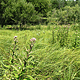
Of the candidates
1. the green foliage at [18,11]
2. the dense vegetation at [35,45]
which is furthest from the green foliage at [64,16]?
the green foliage at [18,11]

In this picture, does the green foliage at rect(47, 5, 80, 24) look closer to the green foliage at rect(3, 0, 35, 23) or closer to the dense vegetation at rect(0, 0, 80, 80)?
the dense vegetation at rect(0, 0, 80, 80)

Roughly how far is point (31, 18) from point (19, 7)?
1469 mm

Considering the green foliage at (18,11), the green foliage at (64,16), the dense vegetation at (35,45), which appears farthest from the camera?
the green foliage at (64,16)

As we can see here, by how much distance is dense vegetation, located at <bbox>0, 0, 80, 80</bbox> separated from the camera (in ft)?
4.87

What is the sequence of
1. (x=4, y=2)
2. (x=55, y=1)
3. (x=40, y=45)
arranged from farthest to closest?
1. (x=55, y=1)
2. (x=4, y=2)
3. (x=40, y=45)

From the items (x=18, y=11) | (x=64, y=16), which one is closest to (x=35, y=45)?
(x=18, y=11)

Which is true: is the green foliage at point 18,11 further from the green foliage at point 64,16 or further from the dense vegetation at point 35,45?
the green foliage at point 64,16

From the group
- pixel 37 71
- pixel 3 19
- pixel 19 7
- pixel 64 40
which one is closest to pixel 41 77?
pixel 37 71

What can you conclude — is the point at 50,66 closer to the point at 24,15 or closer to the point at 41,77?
the point at 41,77

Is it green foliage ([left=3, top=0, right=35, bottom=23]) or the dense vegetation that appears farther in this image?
green foliage ([left=3, top=0, right=35, bottom=23])

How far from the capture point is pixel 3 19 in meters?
8.76

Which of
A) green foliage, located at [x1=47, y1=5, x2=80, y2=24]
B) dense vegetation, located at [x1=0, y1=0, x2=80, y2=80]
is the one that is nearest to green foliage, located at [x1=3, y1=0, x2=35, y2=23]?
dense vegetation, located at [x1=0, y1=0, x2=80, y2=80]

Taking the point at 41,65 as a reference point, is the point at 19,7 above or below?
above

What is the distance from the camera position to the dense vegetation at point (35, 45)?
1.48m
